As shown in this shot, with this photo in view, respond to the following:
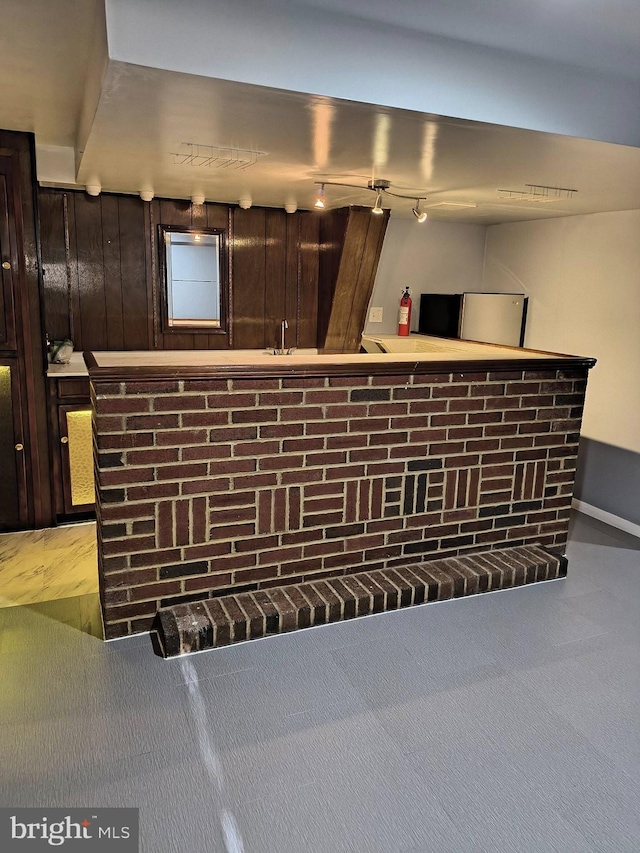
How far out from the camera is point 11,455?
3.59 meters

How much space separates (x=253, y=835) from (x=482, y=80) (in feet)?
7.46

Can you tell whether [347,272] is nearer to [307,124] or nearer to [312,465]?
[312,465]

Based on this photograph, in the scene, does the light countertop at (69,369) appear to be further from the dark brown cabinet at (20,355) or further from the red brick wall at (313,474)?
the red brick wall at (313,474)

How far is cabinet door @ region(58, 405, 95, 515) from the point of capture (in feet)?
12.0

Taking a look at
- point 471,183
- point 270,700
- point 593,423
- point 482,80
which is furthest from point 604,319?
point 270,700

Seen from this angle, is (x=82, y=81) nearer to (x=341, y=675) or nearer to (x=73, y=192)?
(x=73, y=192)

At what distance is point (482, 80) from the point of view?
202 cm

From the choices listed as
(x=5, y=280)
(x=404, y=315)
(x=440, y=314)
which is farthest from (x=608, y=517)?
(x=5, y=280)

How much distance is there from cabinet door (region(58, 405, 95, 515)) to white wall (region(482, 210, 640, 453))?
3.15 metres

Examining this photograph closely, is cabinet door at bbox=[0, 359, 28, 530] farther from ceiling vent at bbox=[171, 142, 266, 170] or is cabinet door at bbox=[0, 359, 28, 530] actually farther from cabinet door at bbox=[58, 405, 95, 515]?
ceiling vent at bbox=[171, 142, 266, 170]

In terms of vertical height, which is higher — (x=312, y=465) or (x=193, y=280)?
(x=193, y=280)

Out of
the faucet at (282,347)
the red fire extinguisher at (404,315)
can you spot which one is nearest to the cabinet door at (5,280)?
the faucet at (282,347)

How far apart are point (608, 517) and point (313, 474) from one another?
92.3 inches

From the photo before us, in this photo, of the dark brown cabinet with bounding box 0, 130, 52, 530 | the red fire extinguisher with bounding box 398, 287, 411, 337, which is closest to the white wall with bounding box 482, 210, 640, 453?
the red fire extinguisher with bounding box 398, 287, 411, 337
